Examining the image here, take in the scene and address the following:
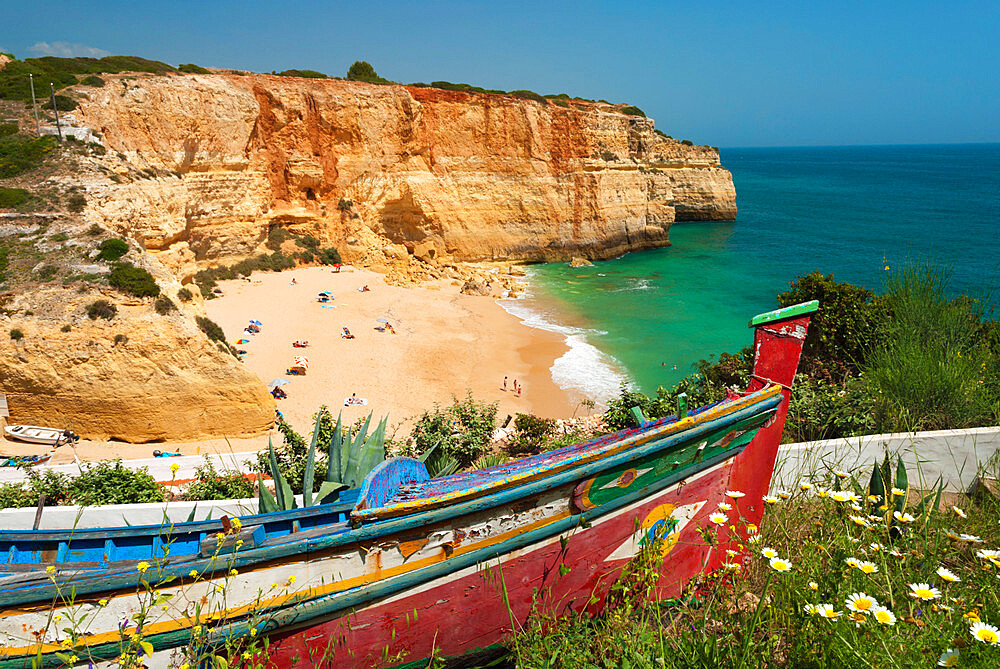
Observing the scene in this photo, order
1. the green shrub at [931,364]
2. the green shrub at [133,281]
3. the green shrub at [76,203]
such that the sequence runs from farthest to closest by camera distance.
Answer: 1. the green shrub at [76,203]
2. the green shrub at [133,281]
3. the green shrub at [931,364]

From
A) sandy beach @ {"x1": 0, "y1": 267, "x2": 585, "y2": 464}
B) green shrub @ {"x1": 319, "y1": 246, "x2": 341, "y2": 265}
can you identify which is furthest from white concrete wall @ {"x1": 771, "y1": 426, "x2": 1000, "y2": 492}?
green shrub @ {"x1": 319, "y1": 246, "x2": 341, "y2": 265}

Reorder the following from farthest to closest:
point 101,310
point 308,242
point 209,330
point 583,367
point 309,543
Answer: point 308,242
point 583,367
point 209,330
point 101,310
point 309,543

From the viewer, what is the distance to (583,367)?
20.9 meters

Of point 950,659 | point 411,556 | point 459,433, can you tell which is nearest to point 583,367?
point 459,433

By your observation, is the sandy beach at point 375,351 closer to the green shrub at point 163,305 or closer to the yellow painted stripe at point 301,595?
the green shrub at point 163,305

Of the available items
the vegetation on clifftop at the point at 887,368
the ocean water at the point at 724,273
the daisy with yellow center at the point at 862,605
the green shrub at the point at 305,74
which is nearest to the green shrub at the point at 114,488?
the vegetation on clifftop at the point at 887,368

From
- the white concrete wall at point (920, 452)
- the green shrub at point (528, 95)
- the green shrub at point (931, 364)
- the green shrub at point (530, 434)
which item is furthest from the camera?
the green shrub at point (528, 95)

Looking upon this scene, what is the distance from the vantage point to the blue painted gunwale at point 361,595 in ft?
11.2

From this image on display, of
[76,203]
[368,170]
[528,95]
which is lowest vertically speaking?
[76,203]

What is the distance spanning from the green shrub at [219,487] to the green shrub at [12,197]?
12884mm

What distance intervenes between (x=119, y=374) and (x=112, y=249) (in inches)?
167

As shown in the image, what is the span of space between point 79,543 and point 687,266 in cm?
3980

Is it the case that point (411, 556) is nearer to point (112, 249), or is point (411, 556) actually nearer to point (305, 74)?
point (112, 249)

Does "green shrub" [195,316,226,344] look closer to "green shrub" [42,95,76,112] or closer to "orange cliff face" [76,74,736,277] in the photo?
"orange cliff face" [76,74,736,277]
